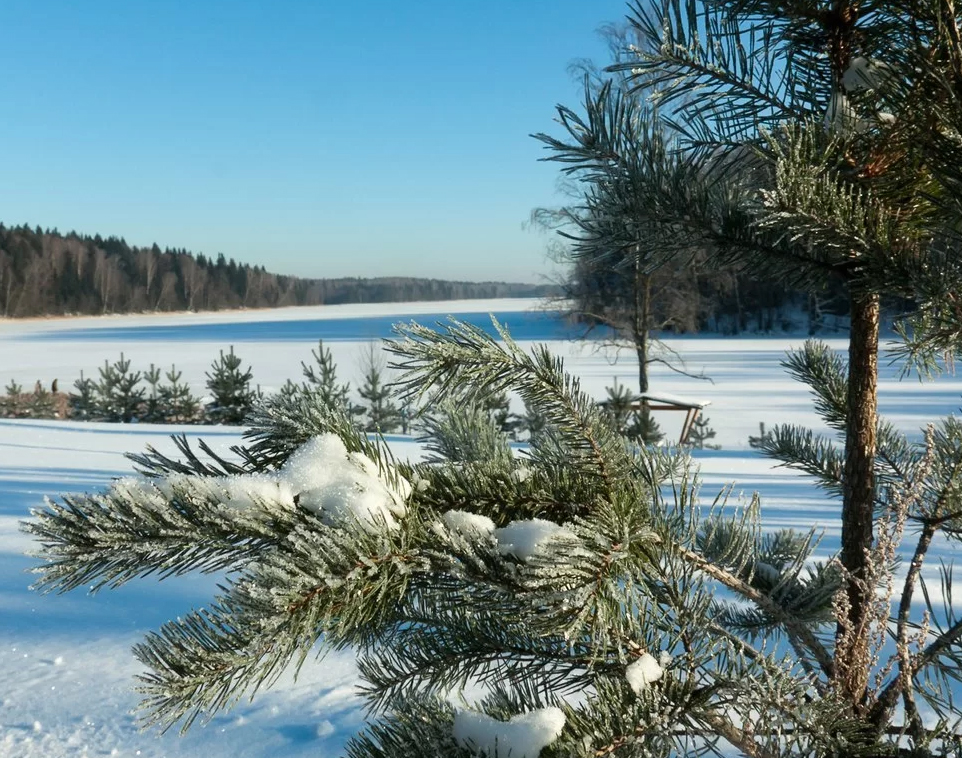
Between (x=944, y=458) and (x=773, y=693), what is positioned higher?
(x=944, y=458)

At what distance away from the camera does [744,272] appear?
1.28 meters

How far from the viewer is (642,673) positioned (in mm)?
819

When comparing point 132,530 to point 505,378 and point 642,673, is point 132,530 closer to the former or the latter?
point 505,378

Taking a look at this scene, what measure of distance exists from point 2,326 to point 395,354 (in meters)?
65.9

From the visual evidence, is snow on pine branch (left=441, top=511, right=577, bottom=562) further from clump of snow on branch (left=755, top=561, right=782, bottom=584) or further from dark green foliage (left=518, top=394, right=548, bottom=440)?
clump of snow on branch (left=755, top=561, right=782, bottom=584)

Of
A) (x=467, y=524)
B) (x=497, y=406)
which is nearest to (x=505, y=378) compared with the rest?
(x=467, y=524)

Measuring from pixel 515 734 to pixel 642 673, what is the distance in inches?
6.6

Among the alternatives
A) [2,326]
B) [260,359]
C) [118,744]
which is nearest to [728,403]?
[118,744]

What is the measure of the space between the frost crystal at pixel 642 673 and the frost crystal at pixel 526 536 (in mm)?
188

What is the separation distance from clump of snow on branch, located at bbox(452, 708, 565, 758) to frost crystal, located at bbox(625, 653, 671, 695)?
10 centimetres

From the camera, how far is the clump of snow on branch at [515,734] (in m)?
0.80

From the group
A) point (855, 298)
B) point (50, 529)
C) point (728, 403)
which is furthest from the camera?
point (728, 403)

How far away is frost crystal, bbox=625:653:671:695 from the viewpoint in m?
0.82

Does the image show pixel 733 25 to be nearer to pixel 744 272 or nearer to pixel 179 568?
pixel 744 272
